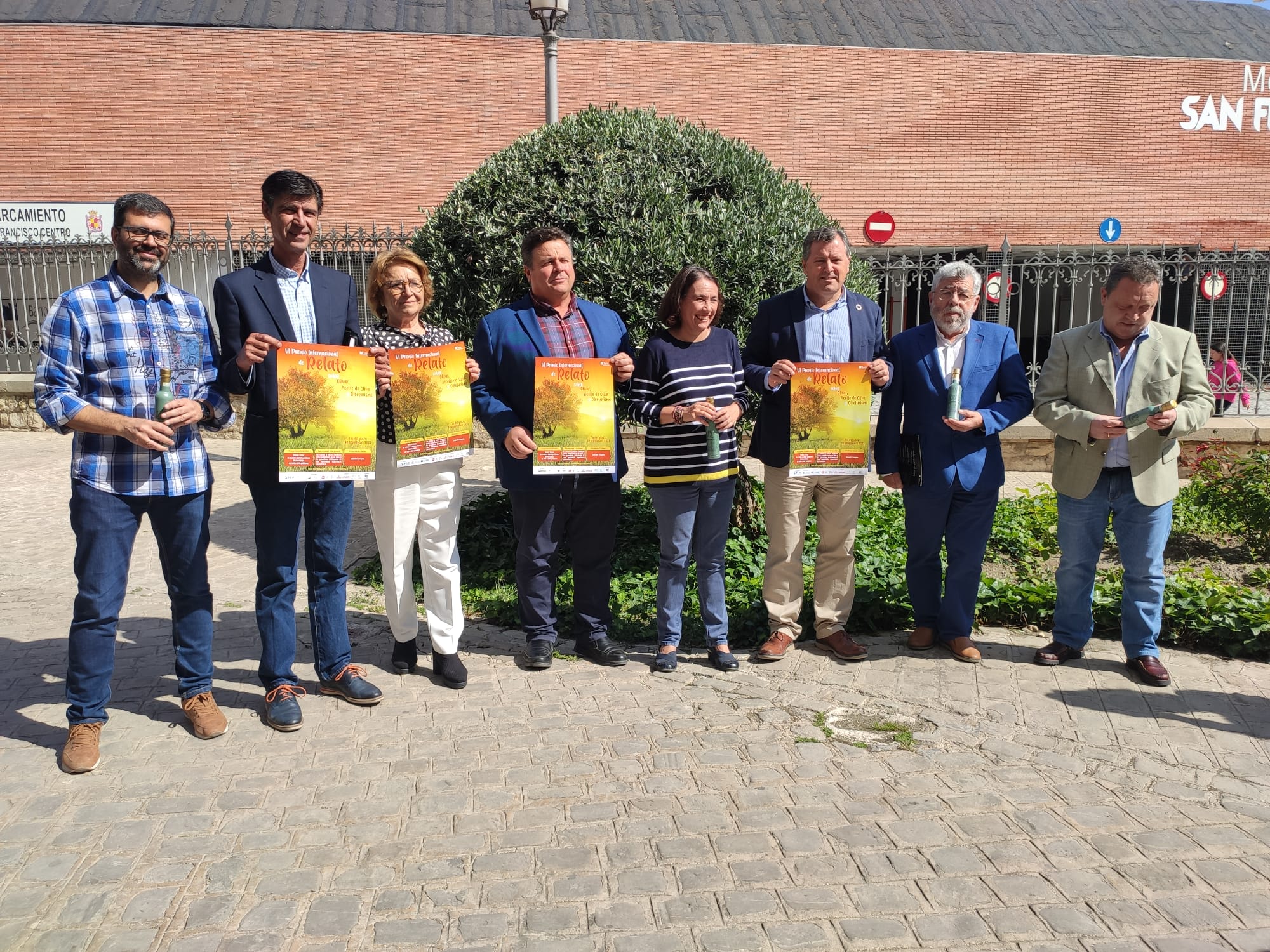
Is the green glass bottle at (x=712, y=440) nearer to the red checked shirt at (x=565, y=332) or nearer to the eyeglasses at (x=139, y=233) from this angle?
the red checked shirt at (x=565, y=332)

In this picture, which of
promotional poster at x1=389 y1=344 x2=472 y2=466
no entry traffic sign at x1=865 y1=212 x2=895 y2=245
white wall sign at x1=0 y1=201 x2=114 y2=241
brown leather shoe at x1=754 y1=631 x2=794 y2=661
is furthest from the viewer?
white wall sign at x1=0 y1=201 x2=114 y2=241

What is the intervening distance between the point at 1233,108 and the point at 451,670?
29.1 metres

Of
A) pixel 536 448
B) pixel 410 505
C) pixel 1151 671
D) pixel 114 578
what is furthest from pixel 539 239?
pixel 1151 671

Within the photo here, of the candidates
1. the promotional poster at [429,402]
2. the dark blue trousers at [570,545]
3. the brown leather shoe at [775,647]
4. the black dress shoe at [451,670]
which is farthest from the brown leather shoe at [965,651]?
the promotional poster at [429,402]

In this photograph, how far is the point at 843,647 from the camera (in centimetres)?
493

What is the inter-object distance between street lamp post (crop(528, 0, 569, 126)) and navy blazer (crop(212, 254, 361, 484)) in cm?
534

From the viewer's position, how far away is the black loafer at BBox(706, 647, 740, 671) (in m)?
4.78

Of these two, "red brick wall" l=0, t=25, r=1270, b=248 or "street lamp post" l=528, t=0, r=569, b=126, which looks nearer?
"street lamp post" l=528, t=0, r=569, b=126

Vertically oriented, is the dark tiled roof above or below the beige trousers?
above

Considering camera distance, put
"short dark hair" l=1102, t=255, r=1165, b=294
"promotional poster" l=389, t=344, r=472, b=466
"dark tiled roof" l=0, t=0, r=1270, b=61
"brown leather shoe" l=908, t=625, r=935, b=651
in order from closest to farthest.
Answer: "promotional poster" l=389, t=344, r=472, b=466, "short dark hair" l=1102, t=255, r=1165, b=294, "brown leather shoe" l=908, t=625, r=935, b=651, "dark tiled roof" l=0, t=0, r=1270, b=61

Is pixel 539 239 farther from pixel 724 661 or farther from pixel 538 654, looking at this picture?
pixel 724 661

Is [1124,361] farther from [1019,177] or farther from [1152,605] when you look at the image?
[1019,177]

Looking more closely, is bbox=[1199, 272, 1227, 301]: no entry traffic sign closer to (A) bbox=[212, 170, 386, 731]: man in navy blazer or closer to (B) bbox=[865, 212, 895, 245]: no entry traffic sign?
(B) bbox=[865, 212, 895, 245]: no entry traffic sign

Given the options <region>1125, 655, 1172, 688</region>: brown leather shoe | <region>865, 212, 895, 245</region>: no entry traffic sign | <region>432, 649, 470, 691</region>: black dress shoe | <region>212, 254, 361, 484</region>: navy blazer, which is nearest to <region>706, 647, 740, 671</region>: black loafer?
<region>432, 649, 470, 691</region>: black dress shoe
